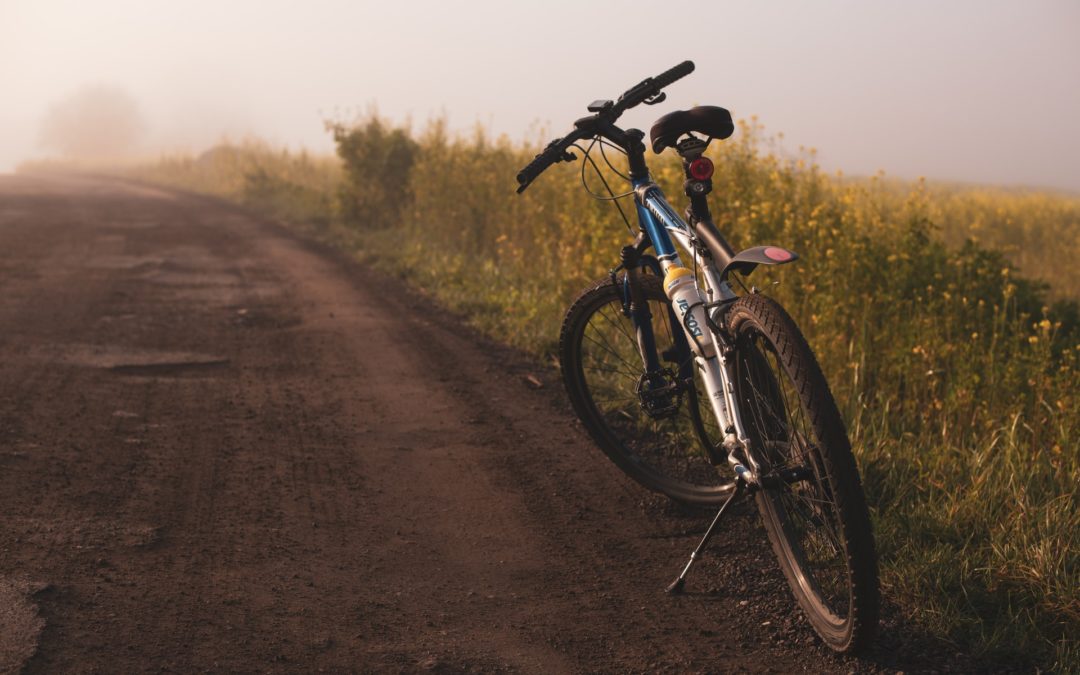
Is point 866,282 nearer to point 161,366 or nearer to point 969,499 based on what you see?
point 969,499

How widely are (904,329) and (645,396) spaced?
2694 millimetres

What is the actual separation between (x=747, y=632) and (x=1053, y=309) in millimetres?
6026

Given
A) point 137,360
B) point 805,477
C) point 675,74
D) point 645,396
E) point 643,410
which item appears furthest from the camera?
point 137,360

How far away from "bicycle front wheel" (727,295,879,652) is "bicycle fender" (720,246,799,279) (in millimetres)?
120

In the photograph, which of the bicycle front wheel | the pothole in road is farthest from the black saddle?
the pothole in road

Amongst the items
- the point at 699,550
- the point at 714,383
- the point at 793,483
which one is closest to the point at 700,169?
A: the point at 714,383

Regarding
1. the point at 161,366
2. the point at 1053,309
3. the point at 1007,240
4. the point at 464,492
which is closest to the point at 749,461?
the point at 464,492

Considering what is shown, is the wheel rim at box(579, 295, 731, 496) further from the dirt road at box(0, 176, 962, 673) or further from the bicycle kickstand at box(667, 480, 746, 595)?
the bicycle kickstand at box(667, 480, 746, 595)

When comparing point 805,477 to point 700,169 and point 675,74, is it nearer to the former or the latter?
point 700,169

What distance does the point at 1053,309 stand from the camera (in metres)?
8.11

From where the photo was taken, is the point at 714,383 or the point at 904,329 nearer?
the point at 714,383

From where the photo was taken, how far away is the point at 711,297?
358cm

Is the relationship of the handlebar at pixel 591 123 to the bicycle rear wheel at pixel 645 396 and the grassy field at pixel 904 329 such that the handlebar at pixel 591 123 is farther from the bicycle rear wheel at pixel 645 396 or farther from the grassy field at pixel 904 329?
the grassy field at pixel 904 329

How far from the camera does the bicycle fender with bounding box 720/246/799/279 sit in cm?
312
